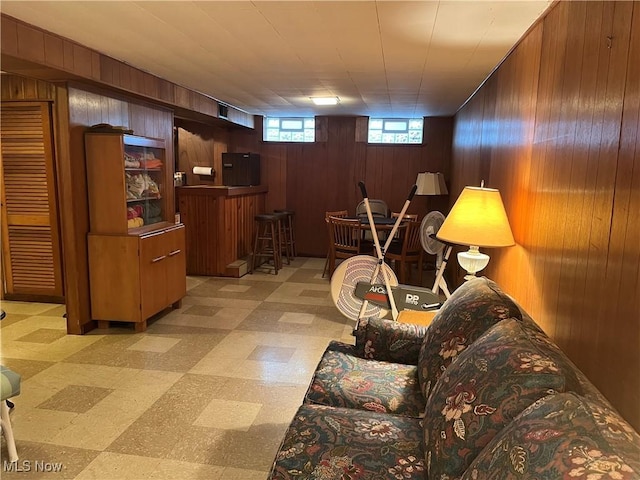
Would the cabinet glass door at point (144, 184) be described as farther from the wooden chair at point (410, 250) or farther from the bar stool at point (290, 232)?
the bar stool at point (290, 232)

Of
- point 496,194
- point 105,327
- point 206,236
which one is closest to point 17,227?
point 105,327

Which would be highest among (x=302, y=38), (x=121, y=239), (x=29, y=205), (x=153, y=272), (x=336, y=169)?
(x=302, y=38)

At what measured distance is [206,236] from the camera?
591 cm

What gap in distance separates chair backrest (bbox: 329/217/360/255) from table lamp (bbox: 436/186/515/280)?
2385 millimetres

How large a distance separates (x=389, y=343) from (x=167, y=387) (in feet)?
4.94

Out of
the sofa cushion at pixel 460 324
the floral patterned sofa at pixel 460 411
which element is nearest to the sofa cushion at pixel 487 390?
the floral patterned sofa at pixel 460 411

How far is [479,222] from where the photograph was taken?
2.43 metres

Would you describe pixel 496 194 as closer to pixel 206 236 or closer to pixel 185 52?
pixel 185 52

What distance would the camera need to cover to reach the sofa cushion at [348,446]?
1.40 meters

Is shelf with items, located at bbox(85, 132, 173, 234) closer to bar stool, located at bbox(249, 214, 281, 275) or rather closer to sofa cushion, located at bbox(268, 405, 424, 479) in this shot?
bar stool, located at bbox(249, 214, 281, 275)

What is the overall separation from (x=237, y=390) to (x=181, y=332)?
1218mm

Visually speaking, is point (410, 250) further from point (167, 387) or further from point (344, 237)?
point (167, 387)

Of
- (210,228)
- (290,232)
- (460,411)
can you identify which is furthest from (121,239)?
(290,232)

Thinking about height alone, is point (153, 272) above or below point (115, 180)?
below
